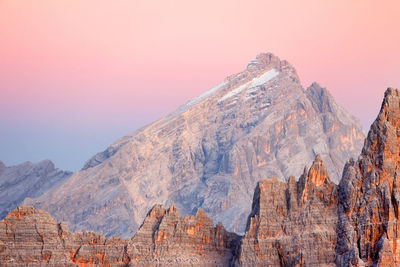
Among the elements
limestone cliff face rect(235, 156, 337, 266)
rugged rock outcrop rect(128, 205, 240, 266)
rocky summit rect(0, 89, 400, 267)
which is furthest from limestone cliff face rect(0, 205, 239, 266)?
limestone cliff face rect(235, 156, 337, 266)

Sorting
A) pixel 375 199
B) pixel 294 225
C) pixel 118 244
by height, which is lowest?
pixel 118 244

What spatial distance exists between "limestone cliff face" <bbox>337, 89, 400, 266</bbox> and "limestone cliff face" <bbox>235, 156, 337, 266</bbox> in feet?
4.97

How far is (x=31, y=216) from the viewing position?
419 ft

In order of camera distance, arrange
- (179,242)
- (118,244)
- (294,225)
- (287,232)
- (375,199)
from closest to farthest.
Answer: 1. (375,199)
2. (287,232)
3. (294,225)
4. (118,244)
5. (179,242)

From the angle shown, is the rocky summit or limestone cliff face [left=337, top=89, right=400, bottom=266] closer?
limestone cliff face [left=337, top=89, right=400, bottom=266]

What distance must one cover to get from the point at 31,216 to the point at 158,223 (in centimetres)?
1517

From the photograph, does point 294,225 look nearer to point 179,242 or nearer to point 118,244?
point 179,242

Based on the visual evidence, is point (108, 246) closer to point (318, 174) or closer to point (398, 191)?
point (318, 174)

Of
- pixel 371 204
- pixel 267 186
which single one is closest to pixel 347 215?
pixel 371 204

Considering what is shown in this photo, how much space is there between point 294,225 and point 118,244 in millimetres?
20916

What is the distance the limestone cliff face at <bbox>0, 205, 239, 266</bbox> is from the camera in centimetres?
12494

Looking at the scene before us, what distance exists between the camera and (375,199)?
400 ft

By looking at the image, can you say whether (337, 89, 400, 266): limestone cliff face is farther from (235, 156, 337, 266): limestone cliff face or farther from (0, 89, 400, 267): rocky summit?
(235, 156, 337, 266): limestone cliff face

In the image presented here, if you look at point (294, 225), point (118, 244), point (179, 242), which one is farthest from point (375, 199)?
point (118, 244)
